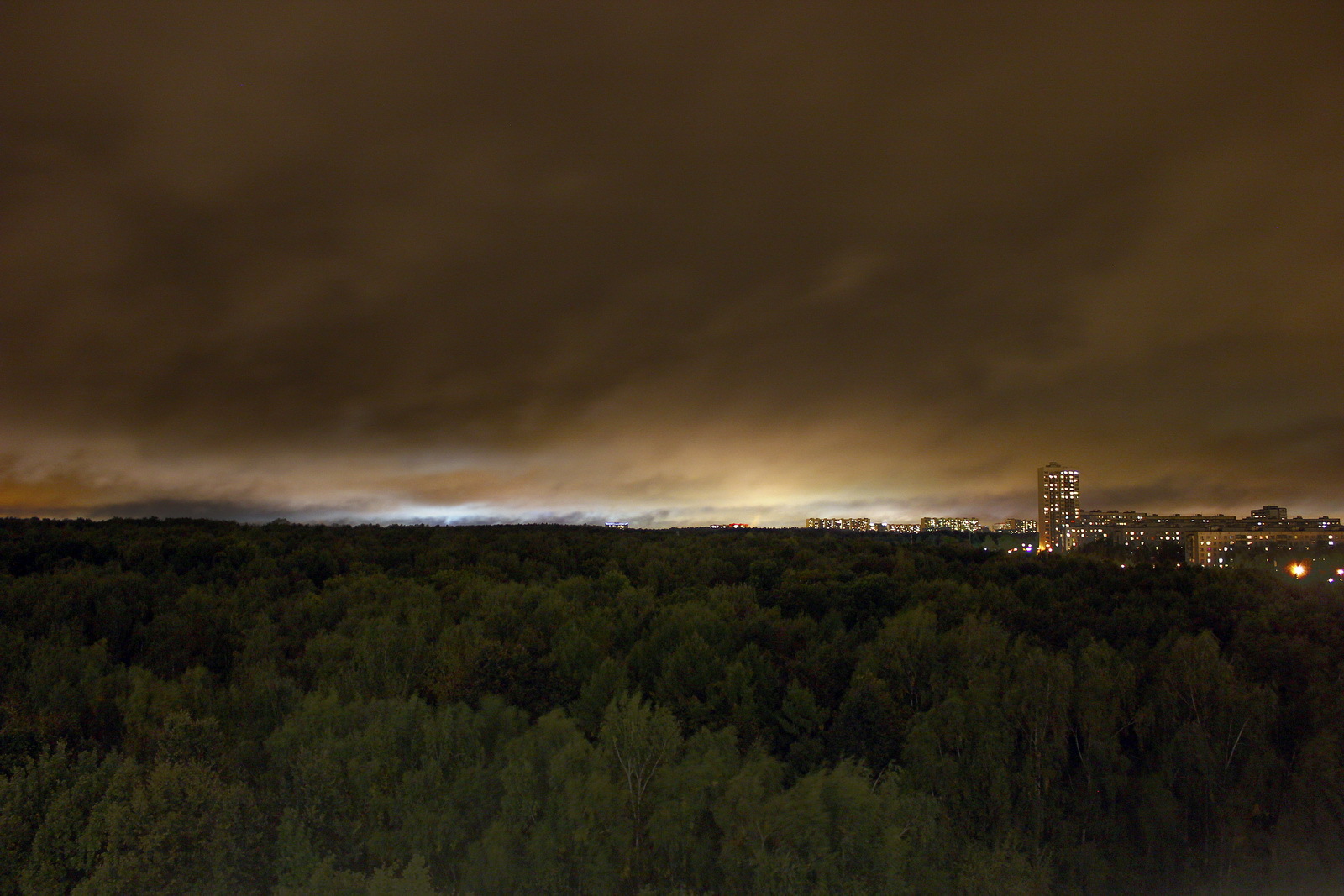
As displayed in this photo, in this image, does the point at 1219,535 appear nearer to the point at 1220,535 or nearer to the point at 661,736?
the point at 1220,535

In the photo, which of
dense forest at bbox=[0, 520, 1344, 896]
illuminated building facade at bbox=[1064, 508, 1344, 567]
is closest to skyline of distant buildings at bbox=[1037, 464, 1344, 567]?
illuminated building facade at bbox=[1064, 508, 1344, 567]

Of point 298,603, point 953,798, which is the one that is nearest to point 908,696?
point 953,798

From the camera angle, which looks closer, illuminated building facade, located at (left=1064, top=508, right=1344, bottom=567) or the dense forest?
the dense forest

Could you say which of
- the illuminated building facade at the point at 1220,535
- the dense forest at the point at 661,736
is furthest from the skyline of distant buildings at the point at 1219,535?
the dense forest at the point at 661,736

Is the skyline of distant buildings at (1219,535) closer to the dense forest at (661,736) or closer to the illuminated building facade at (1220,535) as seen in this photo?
the illuminated building facade at (1220,535)

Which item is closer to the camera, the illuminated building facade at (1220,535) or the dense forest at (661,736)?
the dense forest at (661,736)

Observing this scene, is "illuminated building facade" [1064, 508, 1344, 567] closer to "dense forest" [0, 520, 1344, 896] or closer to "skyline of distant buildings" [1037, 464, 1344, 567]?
"skyline of distant buildings" [1037, 464, 1344, 567]

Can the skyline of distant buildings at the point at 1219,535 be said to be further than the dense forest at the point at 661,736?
Yes

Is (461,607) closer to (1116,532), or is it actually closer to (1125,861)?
(1125,861)
